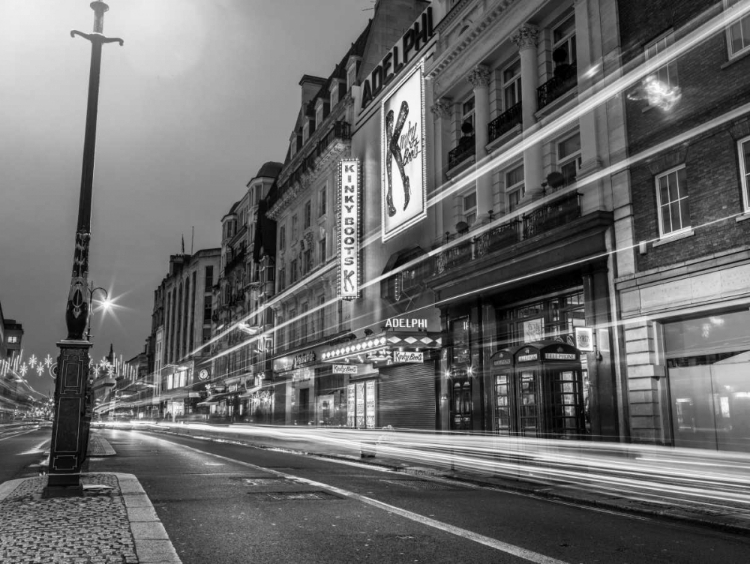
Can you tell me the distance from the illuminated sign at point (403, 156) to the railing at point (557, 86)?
6.95 metres

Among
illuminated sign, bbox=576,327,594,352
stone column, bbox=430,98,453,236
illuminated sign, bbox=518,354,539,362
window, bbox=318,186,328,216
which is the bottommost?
illuminated sign, bbox=518,354,539,362

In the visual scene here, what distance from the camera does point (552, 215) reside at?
19.9 meters

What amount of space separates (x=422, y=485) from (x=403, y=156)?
19.2 metres

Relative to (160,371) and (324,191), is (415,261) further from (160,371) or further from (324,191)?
(160,371)

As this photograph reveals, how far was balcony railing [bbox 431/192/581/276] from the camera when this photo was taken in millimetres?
19406

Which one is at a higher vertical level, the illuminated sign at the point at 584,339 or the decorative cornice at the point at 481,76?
the decorative cornice at the point at 481,76

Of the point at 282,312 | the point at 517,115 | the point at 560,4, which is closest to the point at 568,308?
the point at 517,115

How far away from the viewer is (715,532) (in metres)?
8.66

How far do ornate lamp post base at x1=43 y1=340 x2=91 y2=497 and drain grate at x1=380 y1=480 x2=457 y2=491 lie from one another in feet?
19.1

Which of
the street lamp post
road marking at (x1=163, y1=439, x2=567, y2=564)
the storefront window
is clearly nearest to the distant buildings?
the storefront window

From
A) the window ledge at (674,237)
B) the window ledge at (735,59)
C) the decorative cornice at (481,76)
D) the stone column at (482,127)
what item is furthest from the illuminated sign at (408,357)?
the window ledge at (735,59)

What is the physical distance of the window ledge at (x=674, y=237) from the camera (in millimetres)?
15664

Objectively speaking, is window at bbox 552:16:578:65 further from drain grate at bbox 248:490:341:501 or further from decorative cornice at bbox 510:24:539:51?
drain grate at bbox 248:490:341:501

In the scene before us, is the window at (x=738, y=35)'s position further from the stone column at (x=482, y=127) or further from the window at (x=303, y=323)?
the window at (x=303, y=323)
